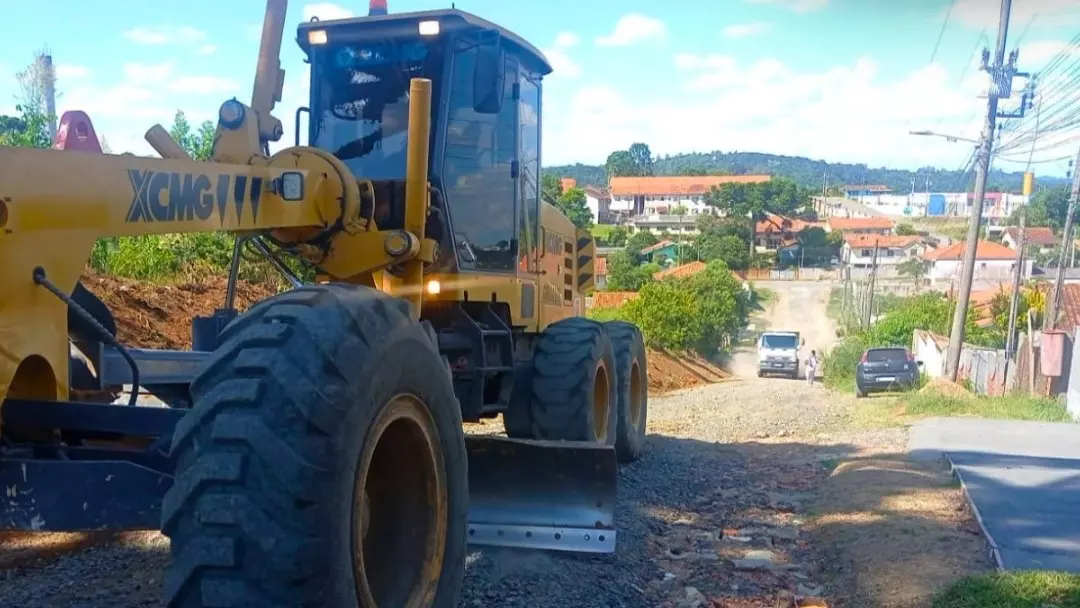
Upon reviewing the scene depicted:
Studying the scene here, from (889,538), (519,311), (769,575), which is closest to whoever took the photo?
(769,575)

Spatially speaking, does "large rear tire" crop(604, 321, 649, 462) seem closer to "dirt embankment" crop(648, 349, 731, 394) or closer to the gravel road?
the gravel road

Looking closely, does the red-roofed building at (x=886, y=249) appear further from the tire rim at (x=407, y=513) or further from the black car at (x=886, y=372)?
the tire rim at (x=407, y=513)

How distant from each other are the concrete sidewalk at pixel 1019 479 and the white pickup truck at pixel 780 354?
22730mm

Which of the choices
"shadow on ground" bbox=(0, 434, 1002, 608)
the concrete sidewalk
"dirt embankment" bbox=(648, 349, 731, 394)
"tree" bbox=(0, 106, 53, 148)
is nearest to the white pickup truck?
"dirt embankment" bbox=(648, 349, 731, 394)

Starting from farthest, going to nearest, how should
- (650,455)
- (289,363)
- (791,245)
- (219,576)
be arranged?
1. (791,245)
2. (650,455)
3. (289,363)
4. (219,576)

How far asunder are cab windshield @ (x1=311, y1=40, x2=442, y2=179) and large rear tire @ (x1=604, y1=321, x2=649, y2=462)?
3.65 m

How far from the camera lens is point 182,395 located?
5.40 metres

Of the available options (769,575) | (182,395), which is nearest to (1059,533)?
(769,575)

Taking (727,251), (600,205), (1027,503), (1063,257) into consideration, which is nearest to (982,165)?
(1063,257)

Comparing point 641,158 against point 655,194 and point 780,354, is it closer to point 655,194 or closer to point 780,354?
point 655,194

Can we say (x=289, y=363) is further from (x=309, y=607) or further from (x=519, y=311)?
(x=519, y=311)

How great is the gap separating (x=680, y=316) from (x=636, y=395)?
97.8 ft

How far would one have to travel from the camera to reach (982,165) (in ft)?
83.3

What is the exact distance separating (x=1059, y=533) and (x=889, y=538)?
1.25 m
